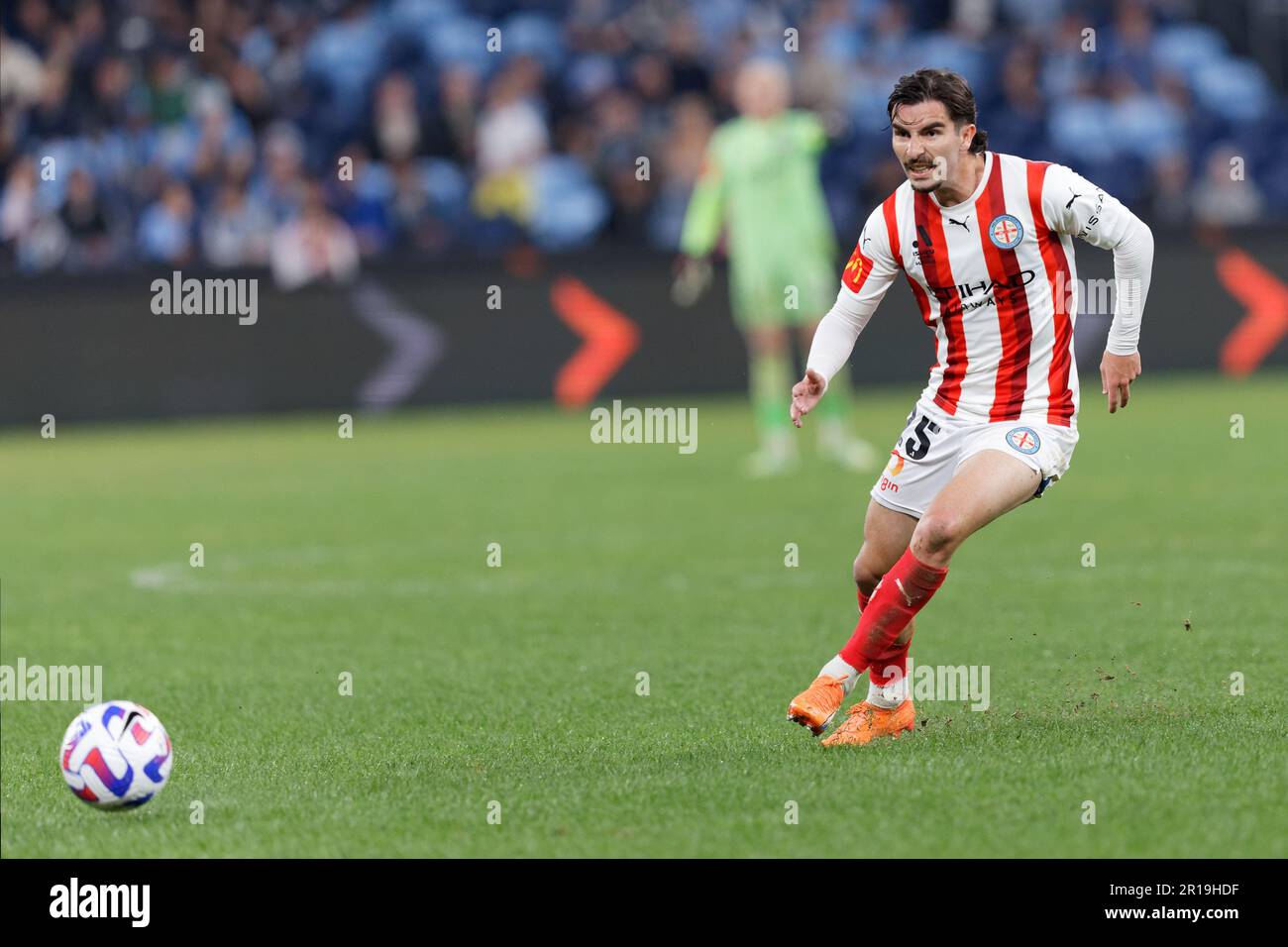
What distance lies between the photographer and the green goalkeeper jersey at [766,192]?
1520 centimetres

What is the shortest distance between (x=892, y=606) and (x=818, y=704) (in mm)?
415

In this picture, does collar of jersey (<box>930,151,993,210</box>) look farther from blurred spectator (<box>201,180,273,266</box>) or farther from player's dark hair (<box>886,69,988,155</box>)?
blurred spectator (<box>201,180,273,266</box>)

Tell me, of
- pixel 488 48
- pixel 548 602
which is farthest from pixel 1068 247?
pixel 488 48

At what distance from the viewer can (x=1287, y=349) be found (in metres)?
19.3

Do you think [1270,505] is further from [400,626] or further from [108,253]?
[108,253]

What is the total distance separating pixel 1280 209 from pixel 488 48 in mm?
8720

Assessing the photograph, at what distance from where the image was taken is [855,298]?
6.61 metres

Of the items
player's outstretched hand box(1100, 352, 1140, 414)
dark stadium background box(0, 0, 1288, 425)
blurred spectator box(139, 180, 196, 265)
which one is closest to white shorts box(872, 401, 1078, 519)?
player's outstretched hand box(1100, 352, 1140, 414)

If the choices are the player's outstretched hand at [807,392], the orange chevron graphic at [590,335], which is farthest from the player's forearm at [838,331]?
the orange chevron graphic at [590,335]

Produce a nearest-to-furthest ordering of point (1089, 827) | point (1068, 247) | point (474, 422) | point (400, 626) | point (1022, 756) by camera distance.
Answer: point (1089, 827) → point (1022, 756) → point (1068, 247) → point (400, 626) → point (474, 422)

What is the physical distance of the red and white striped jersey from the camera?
623cm

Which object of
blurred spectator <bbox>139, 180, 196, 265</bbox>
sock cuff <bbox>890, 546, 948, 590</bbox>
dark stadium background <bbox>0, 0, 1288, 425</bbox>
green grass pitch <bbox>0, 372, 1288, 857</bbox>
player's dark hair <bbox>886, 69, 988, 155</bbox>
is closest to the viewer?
green grass pitch <bbox>0, 372, 1288, 857</bbox>

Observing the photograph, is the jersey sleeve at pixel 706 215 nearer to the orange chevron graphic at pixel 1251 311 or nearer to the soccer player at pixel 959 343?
the orange chevron graphic at pixel 1251 311

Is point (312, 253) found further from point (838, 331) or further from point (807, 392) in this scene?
point (807, 392)
